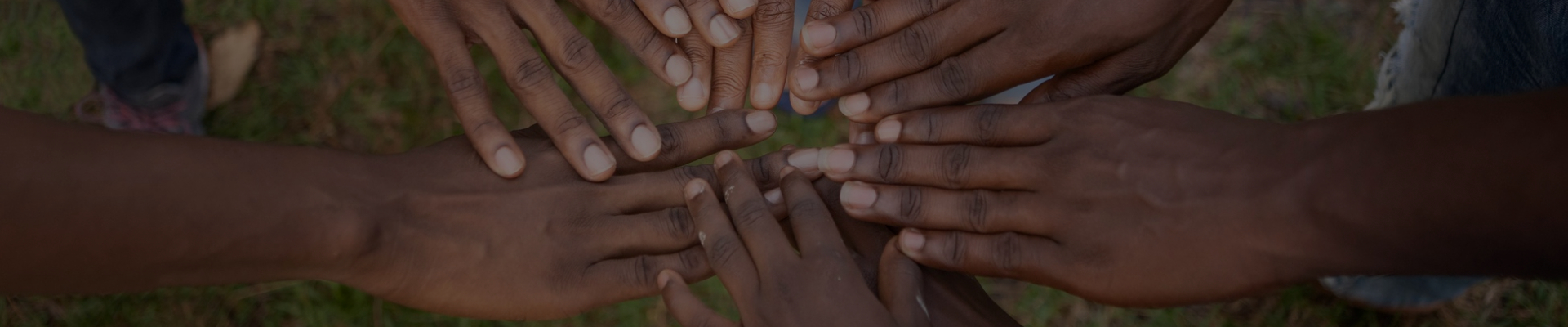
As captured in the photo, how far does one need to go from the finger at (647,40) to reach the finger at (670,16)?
0.8 inches

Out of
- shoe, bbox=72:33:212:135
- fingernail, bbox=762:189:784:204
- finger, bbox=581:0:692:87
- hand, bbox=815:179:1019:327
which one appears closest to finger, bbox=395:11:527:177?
finger, bbox=581:0:692:87

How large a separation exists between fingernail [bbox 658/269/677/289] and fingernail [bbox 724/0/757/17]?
2.13ft

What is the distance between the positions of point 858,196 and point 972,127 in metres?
0.31

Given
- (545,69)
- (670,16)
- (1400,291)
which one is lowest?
(1400,291)

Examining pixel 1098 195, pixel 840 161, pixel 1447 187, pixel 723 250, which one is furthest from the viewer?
pixel 840 161

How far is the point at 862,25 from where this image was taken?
214 centimetres

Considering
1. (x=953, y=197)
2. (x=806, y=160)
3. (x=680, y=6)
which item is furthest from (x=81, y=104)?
(x=953, y=197)

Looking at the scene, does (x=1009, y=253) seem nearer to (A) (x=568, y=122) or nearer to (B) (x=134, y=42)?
(A) (x=568, y=122)

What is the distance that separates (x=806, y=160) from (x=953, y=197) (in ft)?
1.25

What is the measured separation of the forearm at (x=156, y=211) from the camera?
158 cm

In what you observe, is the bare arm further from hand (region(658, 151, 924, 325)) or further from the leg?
the leg

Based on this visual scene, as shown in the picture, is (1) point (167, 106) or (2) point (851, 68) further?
(1) point (167, 106)

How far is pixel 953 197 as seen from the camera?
6.43ft

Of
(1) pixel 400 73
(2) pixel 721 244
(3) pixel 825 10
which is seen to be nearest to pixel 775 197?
(2) pixel 721 244
